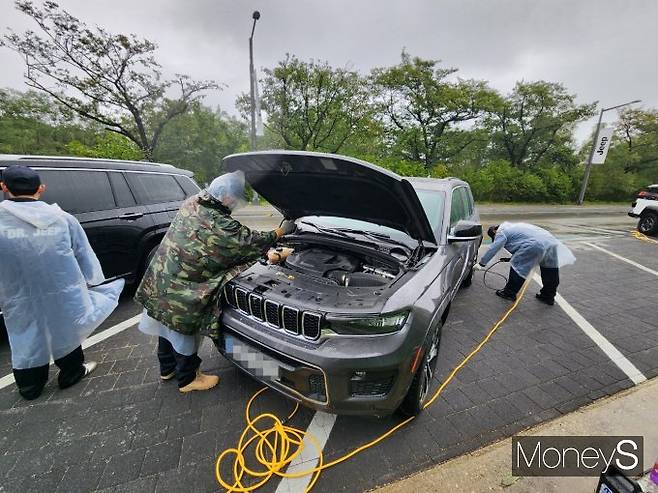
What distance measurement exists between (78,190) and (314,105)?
57.3 ft

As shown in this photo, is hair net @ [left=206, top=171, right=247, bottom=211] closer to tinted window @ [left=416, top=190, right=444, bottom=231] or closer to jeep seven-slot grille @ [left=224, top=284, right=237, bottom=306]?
A: jeep seven-slot grille @ [left=224, top=284, right=237, bottom=306]

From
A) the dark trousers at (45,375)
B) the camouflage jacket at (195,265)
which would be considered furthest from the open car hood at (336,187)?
the dark trousers at (45,375)

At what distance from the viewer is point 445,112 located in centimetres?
2119

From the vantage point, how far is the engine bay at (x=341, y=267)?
89.7 inches

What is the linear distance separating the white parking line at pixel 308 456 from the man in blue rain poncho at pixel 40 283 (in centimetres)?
184

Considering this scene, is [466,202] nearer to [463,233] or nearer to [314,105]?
[463,233]

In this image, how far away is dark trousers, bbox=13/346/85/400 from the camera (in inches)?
83.0

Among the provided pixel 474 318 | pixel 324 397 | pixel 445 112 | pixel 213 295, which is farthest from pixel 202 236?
pixel 445 112

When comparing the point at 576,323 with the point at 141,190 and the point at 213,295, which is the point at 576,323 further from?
the point at 141,190

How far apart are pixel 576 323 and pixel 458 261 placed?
221 cm

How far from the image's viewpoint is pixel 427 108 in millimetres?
21156

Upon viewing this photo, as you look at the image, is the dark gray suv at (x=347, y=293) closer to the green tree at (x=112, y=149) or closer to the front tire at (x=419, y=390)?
the front tire at (x=419, y=390)

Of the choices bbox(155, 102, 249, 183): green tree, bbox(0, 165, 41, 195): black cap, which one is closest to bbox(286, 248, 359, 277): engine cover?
bbox(0, 165, 41, 195): black cap

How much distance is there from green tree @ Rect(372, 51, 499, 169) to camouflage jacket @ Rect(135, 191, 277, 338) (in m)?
21.0
